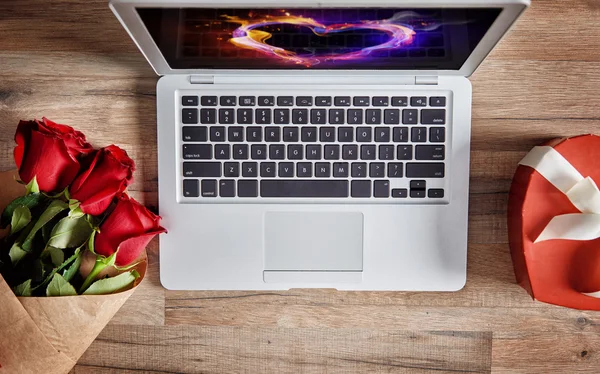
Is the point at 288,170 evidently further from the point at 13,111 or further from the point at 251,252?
the point at 13,111

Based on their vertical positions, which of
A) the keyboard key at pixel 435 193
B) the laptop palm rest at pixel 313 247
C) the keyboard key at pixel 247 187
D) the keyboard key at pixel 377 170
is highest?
the keyboard key at pixel 377 170

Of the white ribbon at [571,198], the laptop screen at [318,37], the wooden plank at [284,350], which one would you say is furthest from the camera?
the wooden plank at [284,350]

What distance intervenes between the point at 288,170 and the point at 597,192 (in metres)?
0.40

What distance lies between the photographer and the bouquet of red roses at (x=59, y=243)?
0.59 m

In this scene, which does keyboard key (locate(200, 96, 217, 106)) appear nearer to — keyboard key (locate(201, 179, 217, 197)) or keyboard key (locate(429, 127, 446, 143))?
keyboard key (locate(201, 179, 217, 197))

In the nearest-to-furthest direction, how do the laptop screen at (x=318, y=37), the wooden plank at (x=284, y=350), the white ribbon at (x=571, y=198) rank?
1. the laptop screen at (x=318, y=37)
2. the white ribbon at (x=571, y=198)
3. the wooden plank at (x=284, y=350)

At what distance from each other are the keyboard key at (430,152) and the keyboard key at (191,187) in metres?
0.31

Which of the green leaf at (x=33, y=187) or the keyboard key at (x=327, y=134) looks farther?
the keyboard key at (x=327, y=134)

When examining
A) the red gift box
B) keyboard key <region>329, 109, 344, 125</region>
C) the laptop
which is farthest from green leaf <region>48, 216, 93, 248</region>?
the red gift box

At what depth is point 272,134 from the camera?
0.72m

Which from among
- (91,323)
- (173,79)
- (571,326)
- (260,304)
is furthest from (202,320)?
(571,326)

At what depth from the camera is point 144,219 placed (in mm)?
634

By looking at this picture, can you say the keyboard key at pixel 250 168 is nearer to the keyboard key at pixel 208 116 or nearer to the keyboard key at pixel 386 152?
the keyboard key at pixel 208 116

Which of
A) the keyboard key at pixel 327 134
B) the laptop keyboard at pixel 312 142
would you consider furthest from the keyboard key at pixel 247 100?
the keyboard key at pixel 327 134
